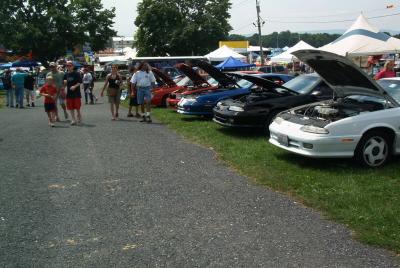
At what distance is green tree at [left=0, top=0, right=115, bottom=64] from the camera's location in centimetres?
5812

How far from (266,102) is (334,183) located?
156 inches

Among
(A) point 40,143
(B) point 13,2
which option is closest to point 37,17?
(B) point 13,2

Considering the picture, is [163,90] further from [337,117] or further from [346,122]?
[346,122]

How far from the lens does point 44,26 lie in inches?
2340

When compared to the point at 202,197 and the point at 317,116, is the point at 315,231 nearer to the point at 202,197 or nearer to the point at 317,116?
the point at 202,197

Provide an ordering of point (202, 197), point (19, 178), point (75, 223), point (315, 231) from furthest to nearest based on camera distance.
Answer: point (19, 178), point (202, 197), point (75, 223), point (315, 231)

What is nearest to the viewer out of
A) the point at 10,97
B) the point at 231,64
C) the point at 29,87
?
the point at 29,87

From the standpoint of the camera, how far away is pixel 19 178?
23.0 ft

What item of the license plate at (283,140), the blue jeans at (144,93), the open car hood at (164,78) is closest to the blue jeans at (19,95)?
the open car hood at (164,78)

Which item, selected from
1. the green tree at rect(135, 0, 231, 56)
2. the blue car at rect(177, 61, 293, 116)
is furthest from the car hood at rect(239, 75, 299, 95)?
the green tree at rect(135, 0, 231, 56)

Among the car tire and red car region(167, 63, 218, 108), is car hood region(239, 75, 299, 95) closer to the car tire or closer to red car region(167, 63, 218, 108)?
red car region(167, 63, 218, 108)

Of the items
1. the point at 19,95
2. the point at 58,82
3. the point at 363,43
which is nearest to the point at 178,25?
the point at 19,95

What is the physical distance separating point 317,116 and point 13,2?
2374 inches

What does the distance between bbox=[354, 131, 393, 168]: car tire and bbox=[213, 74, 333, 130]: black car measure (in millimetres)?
2956
